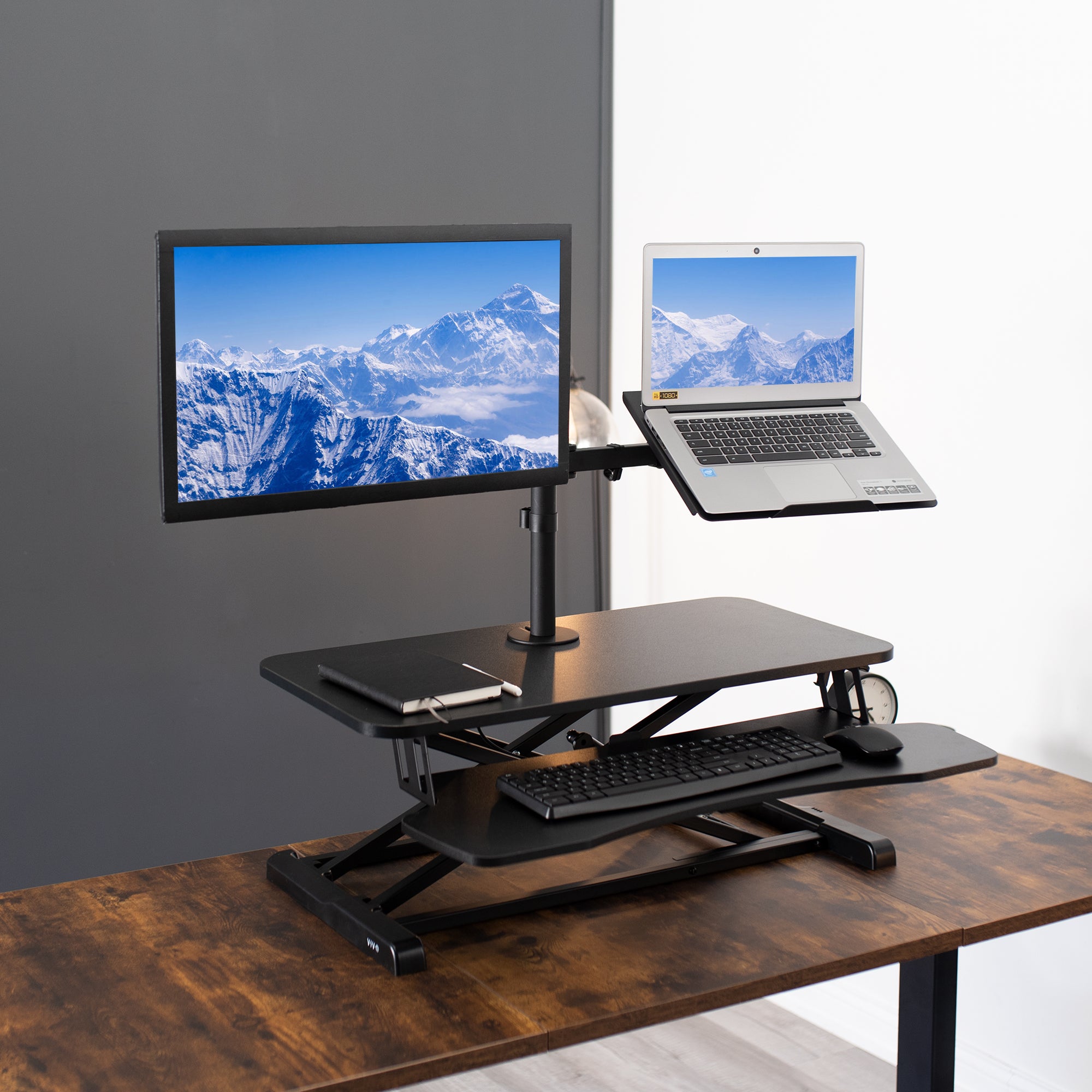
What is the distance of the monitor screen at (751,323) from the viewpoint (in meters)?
1.75

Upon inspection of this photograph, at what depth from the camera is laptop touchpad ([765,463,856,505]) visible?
1675 millimetres

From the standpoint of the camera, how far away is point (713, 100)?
2945 mm

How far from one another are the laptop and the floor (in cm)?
130

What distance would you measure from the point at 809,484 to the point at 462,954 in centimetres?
74

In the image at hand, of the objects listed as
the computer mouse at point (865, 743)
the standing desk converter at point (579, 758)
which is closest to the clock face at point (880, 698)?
the standing desk converter at point (579, 758)

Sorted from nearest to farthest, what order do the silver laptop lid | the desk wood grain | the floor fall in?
1. the desk wood grain
2. the silver laptop lid
3. the floor

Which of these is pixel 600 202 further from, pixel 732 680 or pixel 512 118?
pixel 732 680

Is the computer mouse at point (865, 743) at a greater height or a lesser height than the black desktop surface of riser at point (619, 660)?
lesser

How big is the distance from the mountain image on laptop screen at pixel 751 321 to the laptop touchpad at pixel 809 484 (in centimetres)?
16

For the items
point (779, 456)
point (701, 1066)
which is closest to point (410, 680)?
point (779, 456)

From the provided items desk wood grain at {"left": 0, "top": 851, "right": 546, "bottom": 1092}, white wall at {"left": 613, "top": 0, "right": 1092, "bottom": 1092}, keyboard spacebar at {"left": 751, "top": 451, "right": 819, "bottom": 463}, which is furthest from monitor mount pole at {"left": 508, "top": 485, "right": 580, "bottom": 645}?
white wall at {"left": 613, "top": 0, "right": 1092, "bottom": 1092}

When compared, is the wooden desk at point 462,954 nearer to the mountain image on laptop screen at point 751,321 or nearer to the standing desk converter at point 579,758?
the standing desk converter at point 579,758

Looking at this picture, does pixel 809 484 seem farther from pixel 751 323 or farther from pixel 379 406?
pixel 379 406

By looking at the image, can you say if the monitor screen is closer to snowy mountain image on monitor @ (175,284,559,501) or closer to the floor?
snowy mountain image on monitor @ (175,284,559,501)
